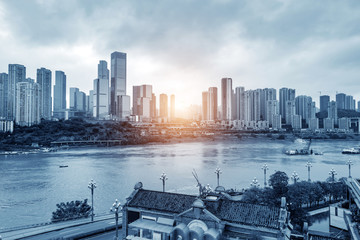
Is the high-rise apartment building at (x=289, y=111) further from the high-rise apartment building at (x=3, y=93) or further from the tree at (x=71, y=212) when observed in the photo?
the tree at (x=71, y=212)

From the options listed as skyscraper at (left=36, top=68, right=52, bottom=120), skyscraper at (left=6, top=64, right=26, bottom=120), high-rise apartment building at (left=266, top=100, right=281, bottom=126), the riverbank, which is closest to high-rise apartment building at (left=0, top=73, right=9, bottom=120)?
skyscraper at (left=6, top=64, right=26, bottom=120)

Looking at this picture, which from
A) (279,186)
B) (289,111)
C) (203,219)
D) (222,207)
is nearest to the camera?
(203,219)

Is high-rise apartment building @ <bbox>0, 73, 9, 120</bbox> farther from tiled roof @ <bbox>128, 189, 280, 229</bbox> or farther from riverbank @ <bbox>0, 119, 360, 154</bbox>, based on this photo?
tiled roof @ <bbox>128, 189, 280, 229</bbox>

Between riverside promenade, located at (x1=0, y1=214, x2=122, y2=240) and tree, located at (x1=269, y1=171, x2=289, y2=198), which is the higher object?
tree, located at (x1=269, y1=171, x2=289, y2=198)

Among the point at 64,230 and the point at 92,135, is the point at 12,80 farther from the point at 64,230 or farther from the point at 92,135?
the point at 64,230

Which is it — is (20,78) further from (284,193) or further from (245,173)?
(284,193)

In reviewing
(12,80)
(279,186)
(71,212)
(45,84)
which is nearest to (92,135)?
(12,80)
